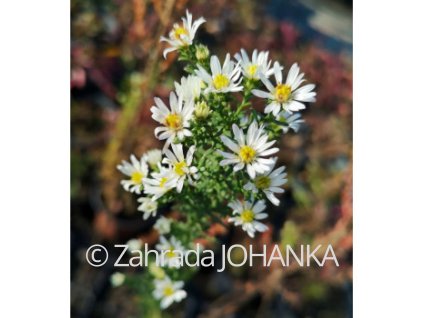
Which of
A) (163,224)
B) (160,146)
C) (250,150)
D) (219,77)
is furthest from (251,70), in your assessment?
(160,146)

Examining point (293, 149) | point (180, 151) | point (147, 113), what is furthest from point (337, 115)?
point (180, 151)

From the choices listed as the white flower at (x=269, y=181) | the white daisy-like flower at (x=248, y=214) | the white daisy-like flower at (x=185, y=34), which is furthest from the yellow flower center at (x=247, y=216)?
the white daisy-like flower at (x=185, y=34)

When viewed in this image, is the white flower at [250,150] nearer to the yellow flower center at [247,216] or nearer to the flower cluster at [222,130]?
the flower cluster at [222,130]

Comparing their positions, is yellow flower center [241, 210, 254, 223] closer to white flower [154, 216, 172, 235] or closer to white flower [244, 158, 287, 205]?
white flower [244, 158, 287, 205]

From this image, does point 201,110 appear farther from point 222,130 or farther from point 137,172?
point 137,172

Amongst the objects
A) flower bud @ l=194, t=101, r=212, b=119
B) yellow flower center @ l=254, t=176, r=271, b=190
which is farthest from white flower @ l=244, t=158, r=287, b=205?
flower bud @ l=194, t=101, r=212, b=119
